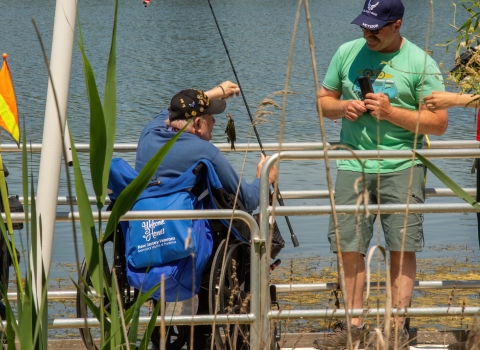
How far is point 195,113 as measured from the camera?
3.45 meters

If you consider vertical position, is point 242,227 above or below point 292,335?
above

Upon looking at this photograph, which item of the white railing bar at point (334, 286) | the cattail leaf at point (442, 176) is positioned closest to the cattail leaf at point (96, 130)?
the cattail leaf at point (442, 176)

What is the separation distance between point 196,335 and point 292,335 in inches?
21.1

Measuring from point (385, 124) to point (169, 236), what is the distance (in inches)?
43.5

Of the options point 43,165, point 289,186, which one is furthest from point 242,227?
point 289,186

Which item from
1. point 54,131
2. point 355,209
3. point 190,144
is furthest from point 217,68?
point 54,131

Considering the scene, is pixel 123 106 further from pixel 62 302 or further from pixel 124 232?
pixel 124 232

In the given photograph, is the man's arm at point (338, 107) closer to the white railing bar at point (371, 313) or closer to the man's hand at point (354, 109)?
the man's hand at point (354, 109)

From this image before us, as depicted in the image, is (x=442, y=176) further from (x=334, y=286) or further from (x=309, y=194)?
(x=309, y=194)

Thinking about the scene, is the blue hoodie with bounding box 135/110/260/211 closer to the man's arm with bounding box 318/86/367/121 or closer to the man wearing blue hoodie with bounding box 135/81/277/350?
the man wearing blue hoodie with bounding box 135/81/277/350

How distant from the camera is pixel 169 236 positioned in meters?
3.10

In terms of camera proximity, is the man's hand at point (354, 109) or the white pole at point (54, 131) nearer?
the white pole at point (54, 131)

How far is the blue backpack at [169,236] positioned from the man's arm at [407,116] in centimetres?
75

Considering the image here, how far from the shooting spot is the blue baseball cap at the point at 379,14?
3592mm
